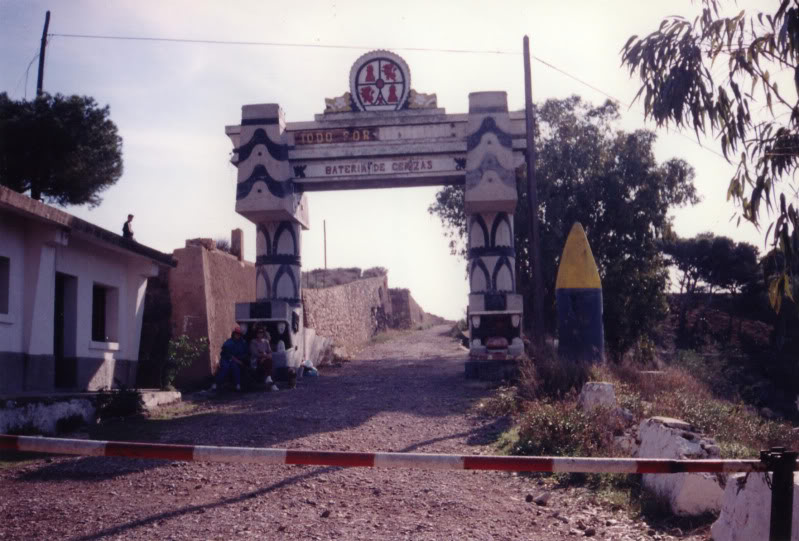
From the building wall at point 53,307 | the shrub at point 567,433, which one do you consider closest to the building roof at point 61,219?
the building wall at point 53,307

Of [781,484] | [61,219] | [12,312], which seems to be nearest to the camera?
[781,484]

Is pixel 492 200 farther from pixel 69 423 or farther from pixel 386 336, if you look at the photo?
pixel 386 336

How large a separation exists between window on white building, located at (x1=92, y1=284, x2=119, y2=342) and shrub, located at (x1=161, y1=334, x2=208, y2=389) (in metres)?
1.39

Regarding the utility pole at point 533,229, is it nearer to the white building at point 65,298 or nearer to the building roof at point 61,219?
the white building at point 65,298

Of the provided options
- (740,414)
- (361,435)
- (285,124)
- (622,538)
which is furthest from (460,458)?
(285,124)

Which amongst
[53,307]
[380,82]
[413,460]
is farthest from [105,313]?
[413,460]

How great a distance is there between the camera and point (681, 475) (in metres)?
5.75

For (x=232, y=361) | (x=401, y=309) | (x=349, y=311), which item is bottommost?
(x=232, y=361)

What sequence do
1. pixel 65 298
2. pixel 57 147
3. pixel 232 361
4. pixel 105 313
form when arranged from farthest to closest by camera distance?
pixel 57 147 < pixel 232 361 < pixel 105 313 < pixel 65 298

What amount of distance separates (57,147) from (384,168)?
31.5 ft

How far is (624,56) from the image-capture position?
27.5ft

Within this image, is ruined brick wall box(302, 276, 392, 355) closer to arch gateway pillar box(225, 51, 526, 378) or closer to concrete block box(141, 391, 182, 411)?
arch gateway pillar box(225, 51, 526, 378)

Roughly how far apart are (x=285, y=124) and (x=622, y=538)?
12993mm

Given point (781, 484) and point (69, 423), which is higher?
point (781, 484)
